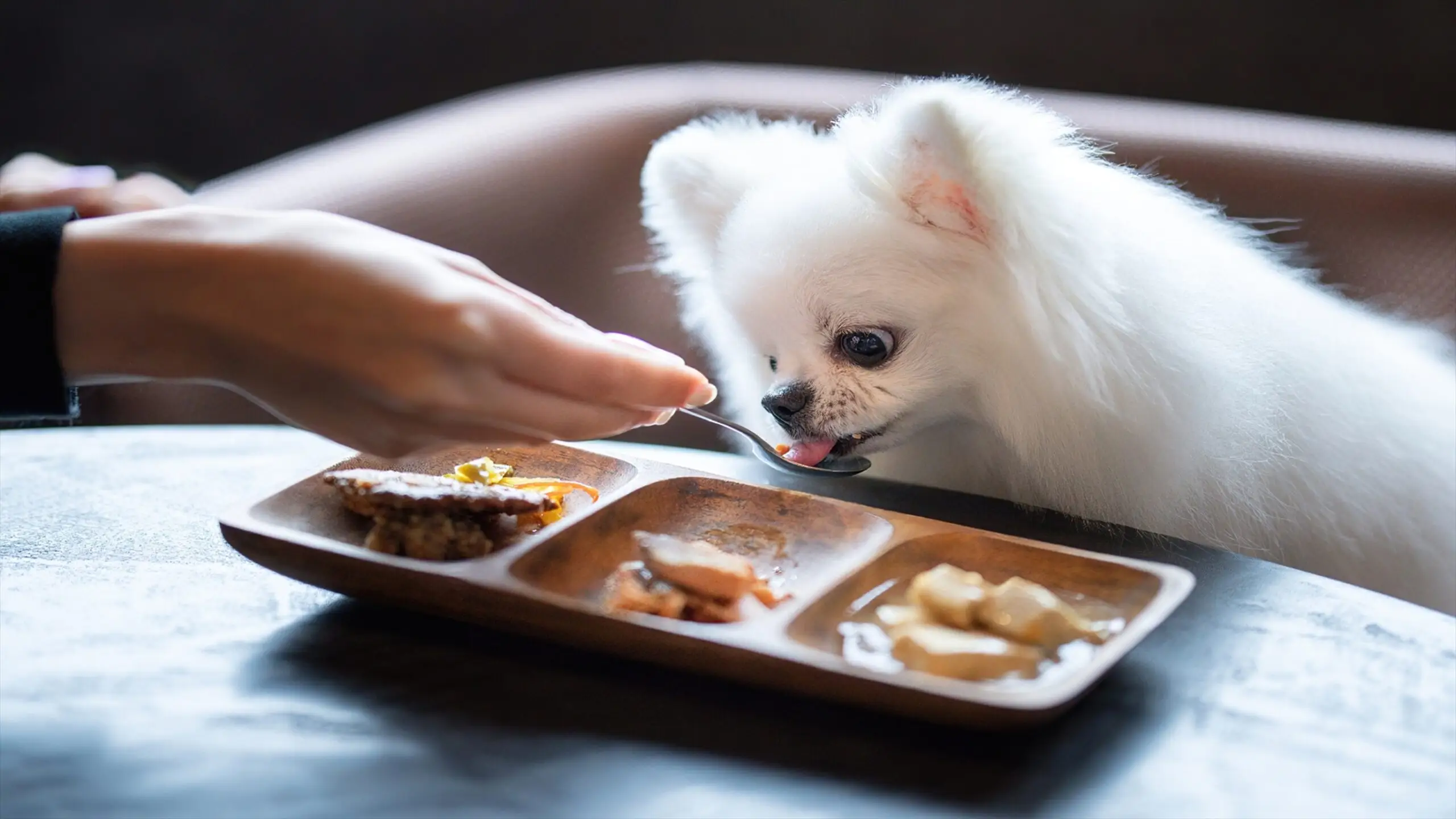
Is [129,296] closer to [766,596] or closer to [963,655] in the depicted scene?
[766,596]

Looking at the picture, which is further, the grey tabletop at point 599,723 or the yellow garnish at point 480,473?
the yellow garnish at point 480,473

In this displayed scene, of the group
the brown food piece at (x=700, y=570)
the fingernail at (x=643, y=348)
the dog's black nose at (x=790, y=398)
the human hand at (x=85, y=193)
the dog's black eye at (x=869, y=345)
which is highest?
the human hand at (x=85, y=193)

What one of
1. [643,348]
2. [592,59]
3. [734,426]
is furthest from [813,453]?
[592,59]

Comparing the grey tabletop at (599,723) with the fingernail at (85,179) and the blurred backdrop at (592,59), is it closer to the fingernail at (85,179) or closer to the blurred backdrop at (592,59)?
the fingernail at (85,179)

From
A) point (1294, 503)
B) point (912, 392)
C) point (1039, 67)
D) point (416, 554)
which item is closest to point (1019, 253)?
point (912, 392)

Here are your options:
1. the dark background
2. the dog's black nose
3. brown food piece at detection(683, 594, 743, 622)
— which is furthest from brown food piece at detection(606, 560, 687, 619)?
the dark background

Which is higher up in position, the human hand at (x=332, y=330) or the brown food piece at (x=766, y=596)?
the human hand at (x=332, y=330)

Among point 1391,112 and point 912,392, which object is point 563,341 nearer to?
point 912,392

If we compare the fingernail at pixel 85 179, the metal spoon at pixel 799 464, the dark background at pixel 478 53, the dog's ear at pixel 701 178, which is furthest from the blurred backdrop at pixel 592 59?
the fingernail at pixel 85 179

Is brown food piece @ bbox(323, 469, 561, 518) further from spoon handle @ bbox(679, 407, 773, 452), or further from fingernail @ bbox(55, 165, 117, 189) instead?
fingernail @ bbox(55, 165, 117, 189)
